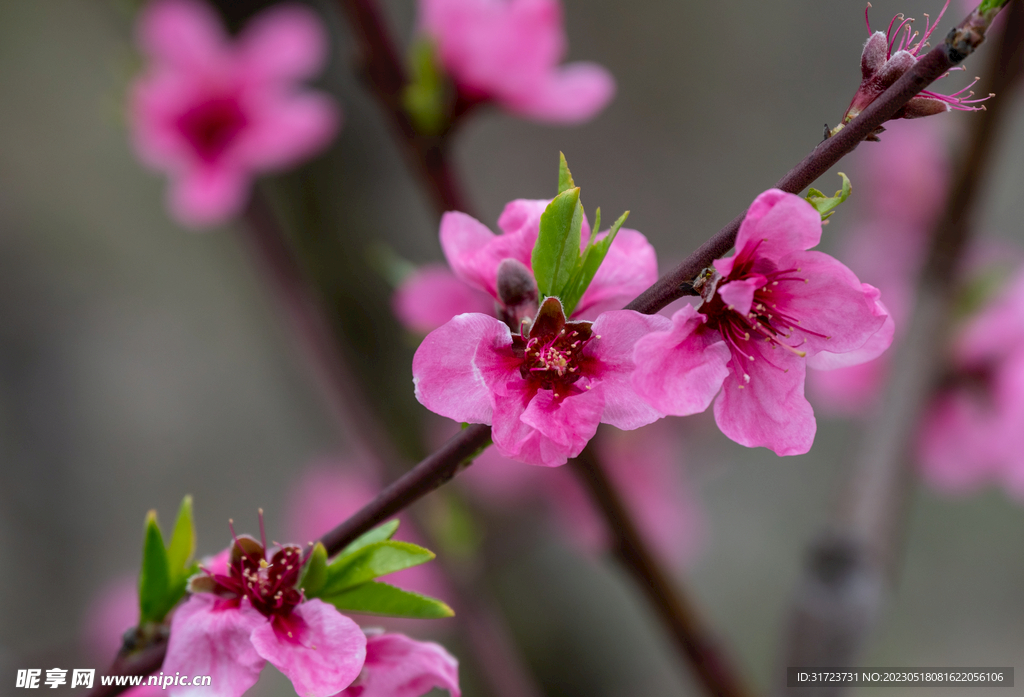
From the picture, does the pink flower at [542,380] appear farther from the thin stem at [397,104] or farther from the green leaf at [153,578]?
the thin stem at [397,104]

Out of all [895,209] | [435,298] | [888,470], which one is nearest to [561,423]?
[435,298]

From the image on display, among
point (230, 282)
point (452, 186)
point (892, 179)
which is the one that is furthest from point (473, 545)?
point (230, 282)

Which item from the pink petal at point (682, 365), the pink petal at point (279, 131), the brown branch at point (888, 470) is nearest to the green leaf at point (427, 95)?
the pink petal at point (279, 131)

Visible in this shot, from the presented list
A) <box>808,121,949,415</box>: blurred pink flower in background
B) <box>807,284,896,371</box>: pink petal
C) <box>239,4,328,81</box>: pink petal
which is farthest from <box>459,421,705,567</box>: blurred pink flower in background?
<box>807,284,896,371</box>: pink petal

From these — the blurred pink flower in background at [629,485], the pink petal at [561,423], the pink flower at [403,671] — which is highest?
the pink petal at [561,423]

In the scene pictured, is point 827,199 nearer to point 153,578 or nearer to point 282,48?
point 153,578

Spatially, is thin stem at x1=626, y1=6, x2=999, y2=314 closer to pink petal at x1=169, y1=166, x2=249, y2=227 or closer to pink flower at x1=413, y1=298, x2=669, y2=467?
pink flower at x1=413, y1=298, x2=669, y2=467
